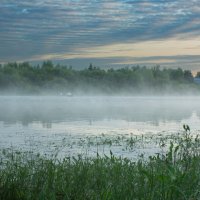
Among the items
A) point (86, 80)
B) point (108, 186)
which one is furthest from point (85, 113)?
point (86, 80)

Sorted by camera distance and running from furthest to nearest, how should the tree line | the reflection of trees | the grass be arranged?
the tree line → the reflection of trees → the grass

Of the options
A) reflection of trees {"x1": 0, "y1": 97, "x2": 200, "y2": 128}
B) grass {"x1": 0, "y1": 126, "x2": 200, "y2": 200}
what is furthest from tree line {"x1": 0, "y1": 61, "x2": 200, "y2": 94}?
grass {"x1": 0, "y1": 126, "x2": 200, "y2": 200}

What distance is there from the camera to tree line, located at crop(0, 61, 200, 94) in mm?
106125

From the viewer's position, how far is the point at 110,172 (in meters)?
8.57

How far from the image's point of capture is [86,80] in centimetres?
11694

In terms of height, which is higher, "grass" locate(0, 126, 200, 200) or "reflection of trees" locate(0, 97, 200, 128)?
"grass" locate(0, 126, 200, 200)

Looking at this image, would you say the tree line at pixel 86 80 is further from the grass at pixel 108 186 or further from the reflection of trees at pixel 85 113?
the grass at pixel 108 186

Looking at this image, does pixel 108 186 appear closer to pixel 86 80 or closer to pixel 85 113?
pixel 85 113

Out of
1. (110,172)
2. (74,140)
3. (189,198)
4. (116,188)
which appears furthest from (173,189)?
(74,140)

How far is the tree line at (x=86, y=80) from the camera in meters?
106

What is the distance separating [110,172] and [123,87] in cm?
11616

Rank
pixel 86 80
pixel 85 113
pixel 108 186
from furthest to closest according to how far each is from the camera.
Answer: pixel 86 80 → pixel 85 113 → pixel 108 186

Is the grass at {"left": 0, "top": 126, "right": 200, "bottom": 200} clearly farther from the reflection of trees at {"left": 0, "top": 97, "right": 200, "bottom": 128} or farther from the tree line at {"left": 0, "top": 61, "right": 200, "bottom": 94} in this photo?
the tree line at {"left": 0, "top": 61, "right": 200, "bottom": 94}

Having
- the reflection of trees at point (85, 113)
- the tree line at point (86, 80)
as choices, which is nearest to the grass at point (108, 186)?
the reflection of trees at point (85, 113)
